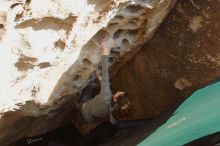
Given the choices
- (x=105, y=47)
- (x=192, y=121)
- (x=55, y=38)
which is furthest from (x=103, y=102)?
(x=192, y=121)

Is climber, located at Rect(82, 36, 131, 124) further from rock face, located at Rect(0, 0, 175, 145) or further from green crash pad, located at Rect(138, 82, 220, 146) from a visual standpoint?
green crash pad, located at Rect(138, 82, 220, 146)

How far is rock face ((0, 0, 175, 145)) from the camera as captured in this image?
11.6 feet

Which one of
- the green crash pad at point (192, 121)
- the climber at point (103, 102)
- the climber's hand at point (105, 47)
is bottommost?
the green crash pad at point (192, 121)

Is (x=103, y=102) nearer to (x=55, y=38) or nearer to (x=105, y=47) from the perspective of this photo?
(x=105, y=47)

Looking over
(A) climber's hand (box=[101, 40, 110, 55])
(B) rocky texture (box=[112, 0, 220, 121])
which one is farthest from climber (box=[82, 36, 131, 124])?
(B) rocky texture (box=[112, 0, 220, 121])

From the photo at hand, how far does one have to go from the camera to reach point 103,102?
3707 mm

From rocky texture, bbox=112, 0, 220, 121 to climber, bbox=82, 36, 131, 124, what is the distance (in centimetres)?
26

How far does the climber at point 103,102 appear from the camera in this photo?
3.67m

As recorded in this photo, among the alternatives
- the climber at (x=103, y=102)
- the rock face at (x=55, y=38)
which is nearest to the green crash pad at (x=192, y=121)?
the climber at (x=103, y=102)

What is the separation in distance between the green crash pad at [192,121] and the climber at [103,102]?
676 millimetres

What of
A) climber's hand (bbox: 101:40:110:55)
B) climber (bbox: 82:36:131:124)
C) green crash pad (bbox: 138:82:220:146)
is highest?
climber's hand (bbox: 101:40:110:55)

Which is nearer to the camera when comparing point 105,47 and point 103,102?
point 105,47

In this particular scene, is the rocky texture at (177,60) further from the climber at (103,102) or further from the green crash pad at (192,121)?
the green crash pad at (192,121)

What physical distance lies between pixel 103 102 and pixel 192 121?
109 cm
